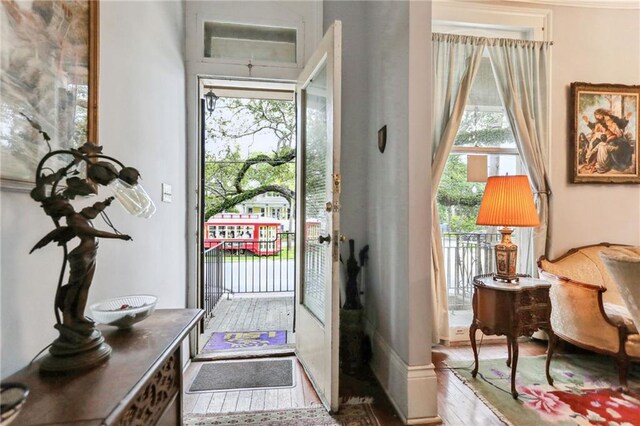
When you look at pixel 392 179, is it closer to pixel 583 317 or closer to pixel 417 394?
pixel 417 394

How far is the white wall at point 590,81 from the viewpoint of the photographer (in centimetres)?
293

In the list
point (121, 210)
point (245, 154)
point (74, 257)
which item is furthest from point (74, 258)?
point (245, 154)

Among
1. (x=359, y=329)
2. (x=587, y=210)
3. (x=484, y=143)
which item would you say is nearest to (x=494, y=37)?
(x=484, y=143)

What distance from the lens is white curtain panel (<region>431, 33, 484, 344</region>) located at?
8.78ft

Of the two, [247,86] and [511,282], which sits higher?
[247,86]

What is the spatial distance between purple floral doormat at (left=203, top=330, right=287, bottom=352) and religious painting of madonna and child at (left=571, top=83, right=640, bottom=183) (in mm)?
3206

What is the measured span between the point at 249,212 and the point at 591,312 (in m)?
7.72

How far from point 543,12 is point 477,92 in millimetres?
968

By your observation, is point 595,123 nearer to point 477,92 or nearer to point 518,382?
point 477,92

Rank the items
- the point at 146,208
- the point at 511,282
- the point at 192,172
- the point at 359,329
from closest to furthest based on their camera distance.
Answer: the point at 146,208 → the point at 511,282 → the point at 359,329 → the point at 192,172

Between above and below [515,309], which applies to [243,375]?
below

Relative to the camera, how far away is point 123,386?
2.42 feet

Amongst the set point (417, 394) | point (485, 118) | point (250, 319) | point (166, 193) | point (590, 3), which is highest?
point (590, 3)

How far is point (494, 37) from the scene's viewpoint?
9.48 feet
